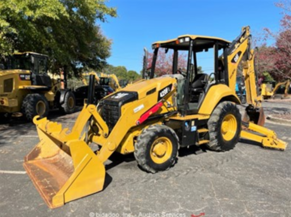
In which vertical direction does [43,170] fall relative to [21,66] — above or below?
below

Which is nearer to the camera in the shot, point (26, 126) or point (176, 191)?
point (176, 191)

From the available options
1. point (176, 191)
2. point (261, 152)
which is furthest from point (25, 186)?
point (261, 152)

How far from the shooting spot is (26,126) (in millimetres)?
9359

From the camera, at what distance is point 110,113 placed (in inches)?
187

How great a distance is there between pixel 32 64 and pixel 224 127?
28.2ft

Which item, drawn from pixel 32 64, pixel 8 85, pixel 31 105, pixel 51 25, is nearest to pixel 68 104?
pixel 32 64

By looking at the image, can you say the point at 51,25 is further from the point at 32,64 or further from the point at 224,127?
the point at 224,127

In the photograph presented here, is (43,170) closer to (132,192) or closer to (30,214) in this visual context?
(30,214)

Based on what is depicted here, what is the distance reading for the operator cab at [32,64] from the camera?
10812mm

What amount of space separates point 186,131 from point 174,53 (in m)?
2.32

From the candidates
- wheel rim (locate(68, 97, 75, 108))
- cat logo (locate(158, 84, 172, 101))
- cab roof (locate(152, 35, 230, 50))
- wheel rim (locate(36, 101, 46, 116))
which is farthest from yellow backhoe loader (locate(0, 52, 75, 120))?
cat logo (locate(158, 84, 172, 101))

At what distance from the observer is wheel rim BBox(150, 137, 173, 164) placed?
4516 mm

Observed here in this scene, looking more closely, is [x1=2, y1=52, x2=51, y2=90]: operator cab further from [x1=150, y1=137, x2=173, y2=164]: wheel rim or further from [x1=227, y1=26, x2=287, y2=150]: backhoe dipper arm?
[x1=227, y1=26, x2=287, y2=150]: backhoe dipper arm

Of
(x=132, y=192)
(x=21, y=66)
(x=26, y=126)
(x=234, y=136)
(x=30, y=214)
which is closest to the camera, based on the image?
(x=30, y=214)
